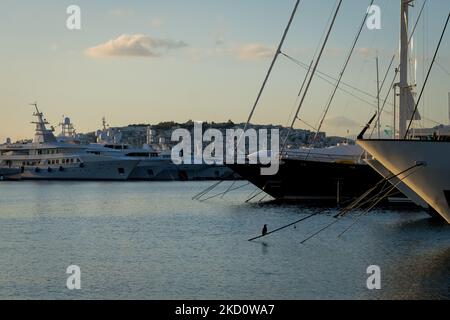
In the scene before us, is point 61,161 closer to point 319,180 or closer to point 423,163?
point 319,180

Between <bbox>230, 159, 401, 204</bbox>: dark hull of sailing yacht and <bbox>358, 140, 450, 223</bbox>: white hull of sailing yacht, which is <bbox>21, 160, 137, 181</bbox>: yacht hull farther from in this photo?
<bbox>358, 140, 450, 223</bbox>: white hull of sailing yacht

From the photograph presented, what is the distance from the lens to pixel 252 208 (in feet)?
216

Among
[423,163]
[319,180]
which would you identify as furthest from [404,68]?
[319,180]

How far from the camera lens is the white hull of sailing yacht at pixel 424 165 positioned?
3272 cm

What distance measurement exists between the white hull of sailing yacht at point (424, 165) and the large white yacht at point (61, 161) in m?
120

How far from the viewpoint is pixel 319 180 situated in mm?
66500

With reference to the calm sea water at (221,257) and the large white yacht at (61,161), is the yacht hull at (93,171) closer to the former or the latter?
the large white yacht at (61,161)

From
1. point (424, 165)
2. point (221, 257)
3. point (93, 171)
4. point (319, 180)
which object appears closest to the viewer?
point (424, 165)

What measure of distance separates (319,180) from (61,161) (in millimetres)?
97038

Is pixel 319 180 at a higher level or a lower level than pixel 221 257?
higher

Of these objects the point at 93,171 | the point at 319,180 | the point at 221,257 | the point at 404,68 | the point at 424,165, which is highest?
the point at 404,68

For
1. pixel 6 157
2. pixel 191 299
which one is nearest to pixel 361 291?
pixel 191 299

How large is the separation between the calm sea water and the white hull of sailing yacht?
278 centimetres
